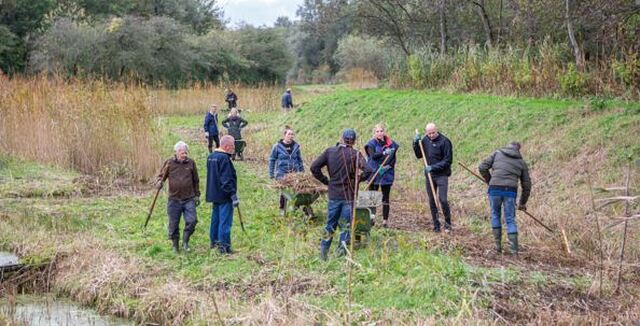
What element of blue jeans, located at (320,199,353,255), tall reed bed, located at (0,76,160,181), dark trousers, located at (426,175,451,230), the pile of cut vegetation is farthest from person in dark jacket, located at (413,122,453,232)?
tall reed bed, located at (0,76,160,181)

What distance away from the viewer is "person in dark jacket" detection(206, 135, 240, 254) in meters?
10.5

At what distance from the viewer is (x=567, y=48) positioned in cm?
2048

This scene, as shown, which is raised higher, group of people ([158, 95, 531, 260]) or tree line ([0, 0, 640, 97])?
tree line ([0, 0, 640, 97])

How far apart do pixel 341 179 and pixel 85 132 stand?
9301mm

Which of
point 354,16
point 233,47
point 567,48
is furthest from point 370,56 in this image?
point 567,48

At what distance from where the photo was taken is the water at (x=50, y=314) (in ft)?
28.8

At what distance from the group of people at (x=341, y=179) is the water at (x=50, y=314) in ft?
6.06

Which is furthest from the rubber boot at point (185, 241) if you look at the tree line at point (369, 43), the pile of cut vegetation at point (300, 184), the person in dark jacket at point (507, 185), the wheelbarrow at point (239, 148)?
the tree line at point (369, 43)

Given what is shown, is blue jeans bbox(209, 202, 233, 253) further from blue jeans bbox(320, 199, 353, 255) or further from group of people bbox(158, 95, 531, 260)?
blue jeans bbox(320, 199, 353, 255)

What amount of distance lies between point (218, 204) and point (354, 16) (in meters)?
25.1

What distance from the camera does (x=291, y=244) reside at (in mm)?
10906

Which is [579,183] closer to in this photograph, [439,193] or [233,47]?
[439,193]

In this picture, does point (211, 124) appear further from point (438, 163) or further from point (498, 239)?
point (498, 239)

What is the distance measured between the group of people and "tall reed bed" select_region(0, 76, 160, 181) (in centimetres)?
560
